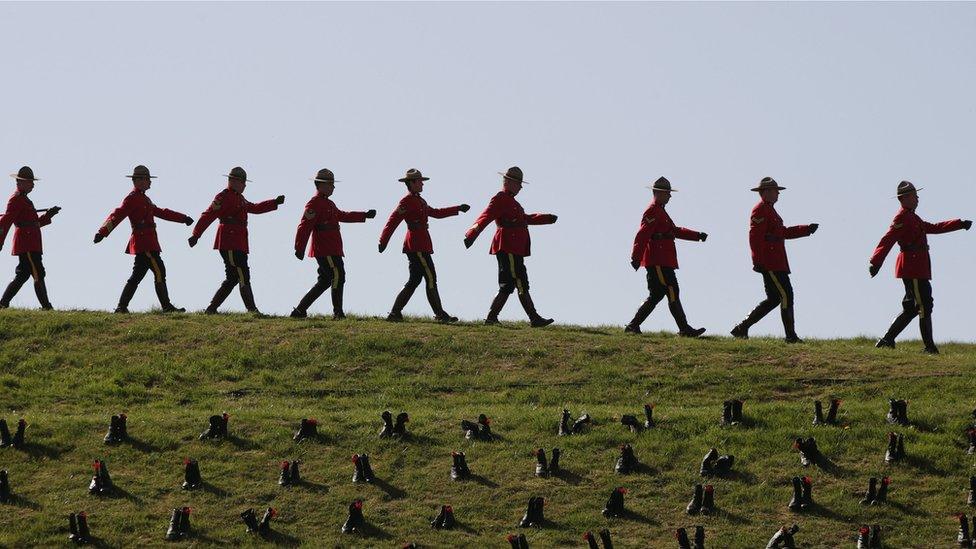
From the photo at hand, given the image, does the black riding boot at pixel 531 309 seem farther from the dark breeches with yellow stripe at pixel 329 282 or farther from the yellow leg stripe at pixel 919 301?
the yellow leg stripe at pixel 919 301

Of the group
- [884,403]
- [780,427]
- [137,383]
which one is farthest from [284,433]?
[884,403]

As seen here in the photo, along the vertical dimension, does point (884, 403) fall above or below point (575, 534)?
above

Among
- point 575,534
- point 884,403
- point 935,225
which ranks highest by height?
point 935,225

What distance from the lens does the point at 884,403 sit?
77.6 feet

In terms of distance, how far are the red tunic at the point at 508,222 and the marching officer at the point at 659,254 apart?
61.7 inches

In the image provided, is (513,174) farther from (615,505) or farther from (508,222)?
(615,505)

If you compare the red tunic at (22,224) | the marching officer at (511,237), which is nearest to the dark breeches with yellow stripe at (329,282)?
the marching officer at (511,237)

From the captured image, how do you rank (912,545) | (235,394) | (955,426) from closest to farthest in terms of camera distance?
(912,545)
(955,426)
(235,394)

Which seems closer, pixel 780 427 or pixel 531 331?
pixel 780 427

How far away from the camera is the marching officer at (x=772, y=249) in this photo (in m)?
28.7

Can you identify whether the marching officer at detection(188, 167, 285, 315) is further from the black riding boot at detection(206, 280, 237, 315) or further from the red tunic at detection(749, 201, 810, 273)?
the red tunic at detection(749, 201, 810, 273)

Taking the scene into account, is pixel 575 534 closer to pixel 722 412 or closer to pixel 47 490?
pixel 722 412

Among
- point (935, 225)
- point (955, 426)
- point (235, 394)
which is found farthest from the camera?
point (935, 225)

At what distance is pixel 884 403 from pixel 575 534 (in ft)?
19.2
